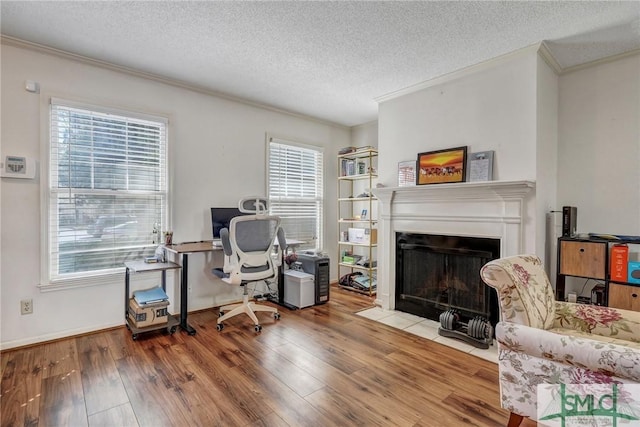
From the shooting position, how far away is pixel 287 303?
148 inches

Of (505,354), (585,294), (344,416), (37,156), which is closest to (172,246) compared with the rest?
(37,156)

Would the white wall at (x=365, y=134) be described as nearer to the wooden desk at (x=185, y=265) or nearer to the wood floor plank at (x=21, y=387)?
the wooden desk at (x=185, y=265)

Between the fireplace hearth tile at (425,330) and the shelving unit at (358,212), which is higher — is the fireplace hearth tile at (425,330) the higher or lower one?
the lower one

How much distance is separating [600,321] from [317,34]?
2654mm

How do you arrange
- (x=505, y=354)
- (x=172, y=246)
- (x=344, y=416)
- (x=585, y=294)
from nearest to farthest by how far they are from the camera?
(x=505, y=354)
(x=344, y=416)
(x=585, y=294)
(x=172, y=246)

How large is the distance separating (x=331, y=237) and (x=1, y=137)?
3.79 metres

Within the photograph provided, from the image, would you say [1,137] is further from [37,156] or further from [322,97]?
[322,97]

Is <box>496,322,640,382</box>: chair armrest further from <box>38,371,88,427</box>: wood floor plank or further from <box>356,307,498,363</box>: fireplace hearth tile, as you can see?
<box>38,371,88,427</box>: wood floor plank

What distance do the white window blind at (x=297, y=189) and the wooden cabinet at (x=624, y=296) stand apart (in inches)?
129

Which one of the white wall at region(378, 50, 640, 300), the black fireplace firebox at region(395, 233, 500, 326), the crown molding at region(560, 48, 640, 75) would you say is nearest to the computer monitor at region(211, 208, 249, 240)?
the black fireplace firebox at region(395, 233, 500, 326)

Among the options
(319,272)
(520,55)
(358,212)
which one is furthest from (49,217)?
(520,55)

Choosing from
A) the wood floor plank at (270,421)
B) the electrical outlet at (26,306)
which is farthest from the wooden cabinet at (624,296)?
the electrical outlet at (26,306)

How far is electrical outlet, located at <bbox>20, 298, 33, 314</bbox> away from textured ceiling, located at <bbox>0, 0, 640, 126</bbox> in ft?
7.06

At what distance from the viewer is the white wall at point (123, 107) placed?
8.34ft
